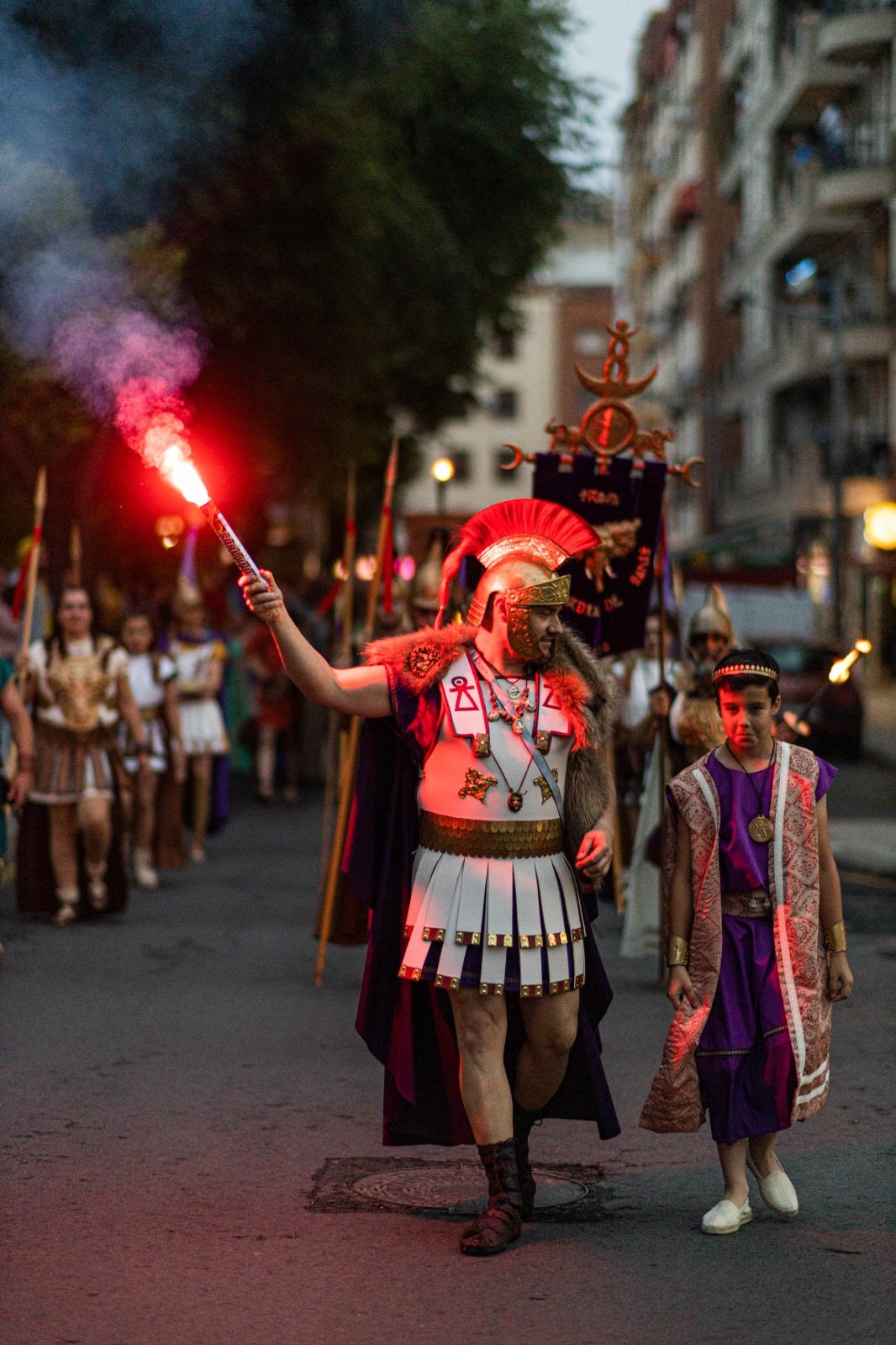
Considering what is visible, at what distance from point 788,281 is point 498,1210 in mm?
41281

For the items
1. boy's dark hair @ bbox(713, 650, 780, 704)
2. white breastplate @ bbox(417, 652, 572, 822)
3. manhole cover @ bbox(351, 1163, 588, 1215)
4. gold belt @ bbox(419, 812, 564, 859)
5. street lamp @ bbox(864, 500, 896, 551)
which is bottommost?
manhole cover @ bbox(351, 1163, 588, 1215)

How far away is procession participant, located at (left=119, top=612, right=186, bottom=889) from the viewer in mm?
13000

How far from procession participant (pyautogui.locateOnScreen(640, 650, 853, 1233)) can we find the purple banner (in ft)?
13.7

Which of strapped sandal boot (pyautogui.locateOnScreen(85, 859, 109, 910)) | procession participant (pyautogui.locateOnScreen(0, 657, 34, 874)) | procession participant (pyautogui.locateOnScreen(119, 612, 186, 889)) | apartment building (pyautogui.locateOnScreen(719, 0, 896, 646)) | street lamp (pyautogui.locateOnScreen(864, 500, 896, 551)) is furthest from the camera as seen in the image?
apartment building (pyautogui.locateOnScreen(719, 0, 896, 646))

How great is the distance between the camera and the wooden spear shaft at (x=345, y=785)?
9.41 metres

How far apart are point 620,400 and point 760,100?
139 ft

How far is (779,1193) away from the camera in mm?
5473

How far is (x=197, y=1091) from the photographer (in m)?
7.10

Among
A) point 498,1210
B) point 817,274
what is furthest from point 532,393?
point 498,1210

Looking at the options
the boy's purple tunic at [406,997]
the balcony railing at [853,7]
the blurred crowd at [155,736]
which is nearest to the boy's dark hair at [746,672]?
the boy's purple tunic at [406,997]

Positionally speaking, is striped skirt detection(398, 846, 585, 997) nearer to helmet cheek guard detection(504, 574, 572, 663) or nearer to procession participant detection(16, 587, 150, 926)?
helmet cheek guard detection(504, 574, 572, 663)

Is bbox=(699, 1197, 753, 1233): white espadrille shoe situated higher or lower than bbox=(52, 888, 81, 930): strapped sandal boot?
lower

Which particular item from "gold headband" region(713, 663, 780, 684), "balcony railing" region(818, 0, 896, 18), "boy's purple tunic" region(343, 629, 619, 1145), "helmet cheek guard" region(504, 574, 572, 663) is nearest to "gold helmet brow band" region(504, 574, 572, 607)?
"helmet cheek guard" region(504, 574, 572, 663)

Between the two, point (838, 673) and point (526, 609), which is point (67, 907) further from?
point (526, 609)
